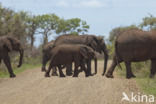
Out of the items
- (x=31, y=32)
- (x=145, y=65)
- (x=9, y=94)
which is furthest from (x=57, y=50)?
(x=31, y=32)

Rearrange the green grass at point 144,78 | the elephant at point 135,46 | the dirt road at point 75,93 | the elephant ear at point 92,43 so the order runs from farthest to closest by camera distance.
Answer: the elephant ear at point 92,43
the elephant at point 135,46
the green grass at point 144,78
the dirt road at point 75,93

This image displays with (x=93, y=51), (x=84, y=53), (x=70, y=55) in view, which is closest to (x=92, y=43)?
(x=93, y=51)

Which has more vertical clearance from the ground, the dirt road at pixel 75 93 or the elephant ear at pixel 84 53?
the dirt road at pixel 75 93

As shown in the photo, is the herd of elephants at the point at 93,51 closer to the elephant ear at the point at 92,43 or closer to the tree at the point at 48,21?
the elephant ear at the point at 92,43

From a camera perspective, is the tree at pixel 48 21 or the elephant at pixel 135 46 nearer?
the elephant at pixel 135 46

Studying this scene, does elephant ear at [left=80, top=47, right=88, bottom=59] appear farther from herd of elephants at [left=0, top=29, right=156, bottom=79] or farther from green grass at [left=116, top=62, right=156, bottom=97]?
green grass at [left=116, top=62, right=156, bottom=97]

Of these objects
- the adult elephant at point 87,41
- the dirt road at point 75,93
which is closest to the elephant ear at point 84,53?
the adult elephant at point 87,41

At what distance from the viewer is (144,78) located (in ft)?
49.0

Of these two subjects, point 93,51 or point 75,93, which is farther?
point 93,51

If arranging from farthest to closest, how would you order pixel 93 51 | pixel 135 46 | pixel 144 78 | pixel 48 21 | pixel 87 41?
pixel 48 21 < pixel 87 41 < pixel 93 51 < pixel 135 46 < pixel 144 78

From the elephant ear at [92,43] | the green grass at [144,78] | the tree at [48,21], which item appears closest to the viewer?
the green grass at [144,78]

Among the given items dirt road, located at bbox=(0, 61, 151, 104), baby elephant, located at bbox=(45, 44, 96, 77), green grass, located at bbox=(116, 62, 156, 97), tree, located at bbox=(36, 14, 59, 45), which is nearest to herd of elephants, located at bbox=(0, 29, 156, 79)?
baby elephant, located at bbox=(45, 44, 96, 77)

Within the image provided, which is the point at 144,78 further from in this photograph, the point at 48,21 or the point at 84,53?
the point at 48,21

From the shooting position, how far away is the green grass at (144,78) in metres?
11.2
